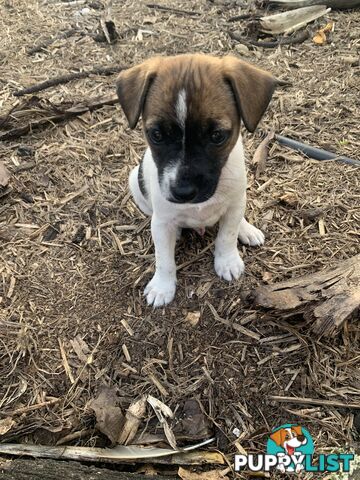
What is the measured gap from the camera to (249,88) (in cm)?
363

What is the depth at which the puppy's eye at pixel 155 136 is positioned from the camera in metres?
3.51

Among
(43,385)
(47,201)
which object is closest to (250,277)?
(43,385)

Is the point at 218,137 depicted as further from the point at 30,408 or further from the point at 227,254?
the point at 30,408

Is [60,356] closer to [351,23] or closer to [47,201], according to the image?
[47,201]

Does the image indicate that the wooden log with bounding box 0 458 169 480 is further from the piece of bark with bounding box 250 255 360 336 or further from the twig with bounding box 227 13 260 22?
the twig with bounding box 227 13 260 22

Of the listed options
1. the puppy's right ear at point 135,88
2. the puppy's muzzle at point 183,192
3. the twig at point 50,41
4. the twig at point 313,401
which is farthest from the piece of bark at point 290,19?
the twig at point 313,401

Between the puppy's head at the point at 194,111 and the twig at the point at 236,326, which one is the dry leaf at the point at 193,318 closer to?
the twig at the point at 236,326

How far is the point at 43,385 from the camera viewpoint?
3.95m

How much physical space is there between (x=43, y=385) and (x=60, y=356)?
27 centimetres

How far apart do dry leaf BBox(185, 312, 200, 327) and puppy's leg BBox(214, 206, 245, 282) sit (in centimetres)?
44

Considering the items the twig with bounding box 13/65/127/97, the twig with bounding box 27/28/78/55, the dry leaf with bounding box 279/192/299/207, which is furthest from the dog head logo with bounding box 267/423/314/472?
the twig with bounding box 27/28/78/55

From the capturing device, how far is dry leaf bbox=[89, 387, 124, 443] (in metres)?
3.61

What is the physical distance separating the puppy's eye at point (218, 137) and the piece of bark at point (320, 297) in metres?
1.26

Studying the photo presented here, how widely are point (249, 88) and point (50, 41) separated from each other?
5.30 meters
